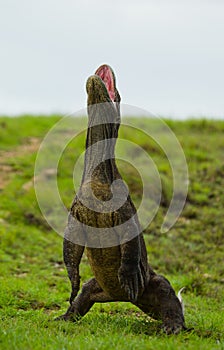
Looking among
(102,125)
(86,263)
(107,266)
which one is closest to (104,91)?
(102,125)

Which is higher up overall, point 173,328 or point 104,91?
point 104,91

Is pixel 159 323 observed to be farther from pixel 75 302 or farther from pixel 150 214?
pixel 150 214

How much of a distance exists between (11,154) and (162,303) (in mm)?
10230

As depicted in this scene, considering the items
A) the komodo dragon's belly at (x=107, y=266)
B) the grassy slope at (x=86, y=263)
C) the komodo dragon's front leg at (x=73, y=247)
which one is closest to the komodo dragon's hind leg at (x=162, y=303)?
the grassy slope at (x=86, y=263)

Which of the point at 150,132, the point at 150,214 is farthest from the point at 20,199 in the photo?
the point at 150,132

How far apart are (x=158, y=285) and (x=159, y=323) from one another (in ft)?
1.20

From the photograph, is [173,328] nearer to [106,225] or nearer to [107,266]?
[107,266]

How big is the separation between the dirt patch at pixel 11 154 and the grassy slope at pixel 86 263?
1.0 inches

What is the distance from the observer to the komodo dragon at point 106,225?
527 cm

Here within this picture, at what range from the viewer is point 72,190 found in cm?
1323

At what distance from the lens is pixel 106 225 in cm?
529

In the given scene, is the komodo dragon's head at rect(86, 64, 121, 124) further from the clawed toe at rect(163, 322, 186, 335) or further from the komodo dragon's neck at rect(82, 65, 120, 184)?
the clawed toe at rect(163, 322, 186, 335)

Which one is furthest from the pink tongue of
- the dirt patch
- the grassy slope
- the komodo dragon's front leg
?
the dirt patch

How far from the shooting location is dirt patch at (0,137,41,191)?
1370 centimetres
